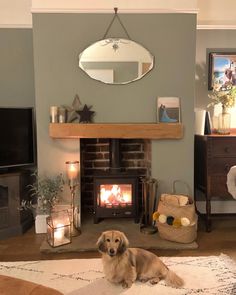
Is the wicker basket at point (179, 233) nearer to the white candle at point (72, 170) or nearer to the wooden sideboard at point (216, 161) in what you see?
the wooden sideboard at point (216, 161)

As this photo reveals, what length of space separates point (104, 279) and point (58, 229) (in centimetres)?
77

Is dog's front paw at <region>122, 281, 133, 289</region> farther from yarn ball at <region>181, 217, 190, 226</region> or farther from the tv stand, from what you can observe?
the tv stand

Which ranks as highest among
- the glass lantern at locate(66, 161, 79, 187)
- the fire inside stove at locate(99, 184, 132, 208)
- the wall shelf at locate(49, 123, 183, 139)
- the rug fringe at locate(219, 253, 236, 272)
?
the wall shelf at locate(49, 123, 183, 139)

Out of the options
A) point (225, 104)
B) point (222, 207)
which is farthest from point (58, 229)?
point (225, 104)

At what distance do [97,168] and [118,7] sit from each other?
1.82 metres

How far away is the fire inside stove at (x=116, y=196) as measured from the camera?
10.7ft

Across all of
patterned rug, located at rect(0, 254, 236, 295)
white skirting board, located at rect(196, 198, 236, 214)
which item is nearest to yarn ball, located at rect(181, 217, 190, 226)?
patterned rug, located at rect(0, 254, 236, 295)

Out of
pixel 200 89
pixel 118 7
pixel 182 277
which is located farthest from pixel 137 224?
pixel 118 7

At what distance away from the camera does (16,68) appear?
3.59 m

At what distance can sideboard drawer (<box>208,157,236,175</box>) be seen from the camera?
10.3 feet

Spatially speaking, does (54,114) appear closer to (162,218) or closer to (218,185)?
(162,218)

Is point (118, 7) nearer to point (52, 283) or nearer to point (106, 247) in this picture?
point (106, 247)

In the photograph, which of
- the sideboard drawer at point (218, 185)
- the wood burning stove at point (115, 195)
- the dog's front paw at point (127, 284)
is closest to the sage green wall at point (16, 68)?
the wood burning stove at point (115, 195)

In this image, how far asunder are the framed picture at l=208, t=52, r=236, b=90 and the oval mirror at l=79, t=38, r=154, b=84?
0.89 m
